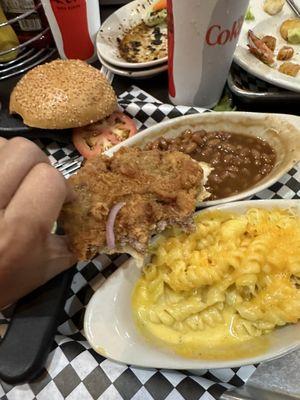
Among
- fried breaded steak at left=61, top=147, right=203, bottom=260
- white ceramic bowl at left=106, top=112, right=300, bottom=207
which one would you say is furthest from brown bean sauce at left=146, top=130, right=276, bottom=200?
fried breaded steak at left=61, top=147, right=203, bottom=260

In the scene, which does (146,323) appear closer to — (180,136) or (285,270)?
(285,270)

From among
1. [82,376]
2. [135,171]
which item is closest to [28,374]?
[82,376]

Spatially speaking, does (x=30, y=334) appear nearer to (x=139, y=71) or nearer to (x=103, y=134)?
(x=103, y=134)

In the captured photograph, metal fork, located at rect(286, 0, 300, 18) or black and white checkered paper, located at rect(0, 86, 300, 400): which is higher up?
metal fork, located at rect(286, 0, 300, 18)

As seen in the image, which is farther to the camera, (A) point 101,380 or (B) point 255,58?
(B) point 255,58

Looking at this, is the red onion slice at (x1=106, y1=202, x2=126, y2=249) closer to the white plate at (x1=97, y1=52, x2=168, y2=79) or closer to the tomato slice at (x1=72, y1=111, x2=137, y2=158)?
the tomato slice at (x1=72, y1=111, x2=137, y2=158)

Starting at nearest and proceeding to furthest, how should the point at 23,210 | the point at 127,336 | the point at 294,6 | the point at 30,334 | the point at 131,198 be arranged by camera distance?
the point at 23,210
the point at 30,334
the point at 127,336
the point at 131,198
the point at 294,6

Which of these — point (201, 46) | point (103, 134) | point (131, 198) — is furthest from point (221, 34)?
point (131, 198)
